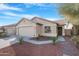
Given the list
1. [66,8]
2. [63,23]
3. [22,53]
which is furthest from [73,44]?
[22,53]

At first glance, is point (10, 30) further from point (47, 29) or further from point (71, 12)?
point (71, 12)

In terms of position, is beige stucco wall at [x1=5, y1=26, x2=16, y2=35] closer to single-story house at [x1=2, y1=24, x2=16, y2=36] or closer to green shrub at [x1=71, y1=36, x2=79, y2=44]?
single-story house at [x1=2, y1=24, x2=16, y2=36]

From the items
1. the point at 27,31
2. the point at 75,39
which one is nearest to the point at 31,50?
the point at 27,31

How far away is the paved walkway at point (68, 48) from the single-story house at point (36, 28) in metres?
0.08

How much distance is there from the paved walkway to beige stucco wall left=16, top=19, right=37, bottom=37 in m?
0.29

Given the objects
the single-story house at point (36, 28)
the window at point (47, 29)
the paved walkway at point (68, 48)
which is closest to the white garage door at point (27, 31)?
the single-story house at point (36, 28)

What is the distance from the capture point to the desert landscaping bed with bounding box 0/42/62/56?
1.85 m

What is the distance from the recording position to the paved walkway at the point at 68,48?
1840mm

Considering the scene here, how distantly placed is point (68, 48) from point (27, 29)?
425mm

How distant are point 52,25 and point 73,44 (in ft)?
0.87

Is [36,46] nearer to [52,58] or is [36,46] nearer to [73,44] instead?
[52,58]

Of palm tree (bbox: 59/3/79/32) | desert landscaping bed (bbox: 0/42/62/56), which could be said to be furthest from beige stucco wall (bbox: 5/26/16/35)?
palm tree (bbox: 59/3/79/32)

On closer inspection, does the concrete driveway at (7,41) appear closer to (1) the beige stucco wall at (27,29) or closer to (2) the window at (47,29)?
(1) the beige stucco wall at (27,29)

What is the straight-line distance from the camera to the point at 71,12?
186cm
